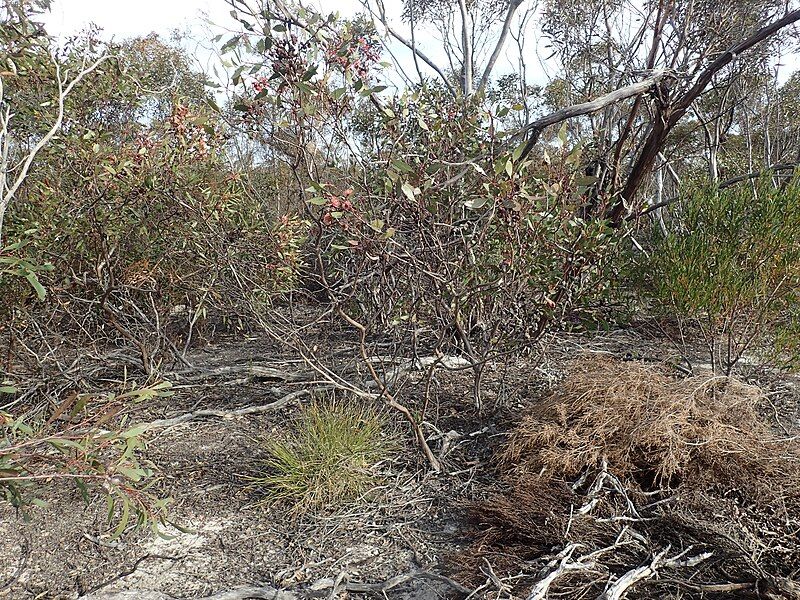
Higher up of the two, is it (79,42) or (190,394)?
(79,42)

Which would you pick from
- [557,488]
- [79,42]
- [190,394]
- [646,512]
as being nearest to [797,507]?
[646,512]

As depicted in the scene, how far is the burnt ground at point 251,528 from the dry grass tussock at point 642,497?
0.75ft

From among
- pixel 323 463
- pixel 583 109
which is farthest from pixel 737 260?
pixel 323 463

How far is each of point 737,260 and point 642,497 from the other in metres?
1.42

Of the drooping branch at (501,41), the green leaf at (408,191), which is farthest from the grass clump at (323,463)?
the drooping branch at (501,41)

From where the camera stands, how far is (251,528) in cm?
283

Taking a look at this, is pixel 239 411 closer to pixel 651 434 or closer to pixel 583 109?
pixel 651 434

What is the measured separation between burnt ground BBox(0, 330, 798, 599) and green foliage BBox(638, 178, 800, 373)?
0.61m

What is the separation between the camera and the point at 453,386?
433cm

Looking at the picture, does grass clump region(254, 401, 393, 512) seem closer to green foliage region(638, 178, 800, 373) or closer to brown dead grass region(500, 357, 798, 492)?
brown dead grass region(500, 357, 798, 492)

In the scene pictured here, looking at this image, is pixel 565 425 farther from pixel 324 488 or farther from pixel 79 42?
pixel 79 42

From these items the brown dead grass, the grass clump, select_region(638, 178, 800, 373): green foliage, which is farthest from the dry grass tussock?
the grass clump

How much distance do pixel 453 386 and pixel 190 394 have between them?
1775mm

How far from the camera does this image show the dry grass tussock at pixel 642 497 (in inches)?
87.6
